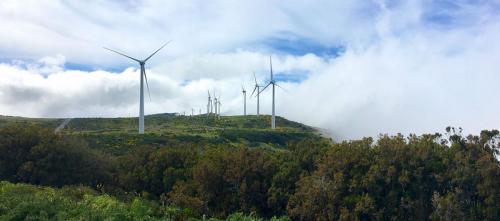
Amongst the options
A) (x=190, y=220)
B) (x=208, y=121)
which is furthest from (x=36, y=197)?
(x=208, y=121)

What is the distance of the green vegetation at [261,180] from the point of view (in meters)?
29.8

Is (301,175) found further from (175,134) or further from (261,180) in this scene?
(175,134)

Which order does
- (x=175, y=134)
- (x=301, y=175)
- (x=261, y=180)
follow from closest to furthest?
(x=301, y=175)
(x=261, y=180)
(x=175, y=134)

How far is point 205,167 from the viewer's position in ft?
130

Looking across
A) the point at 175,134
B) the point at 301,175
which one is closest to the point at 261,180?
the point at 301,175

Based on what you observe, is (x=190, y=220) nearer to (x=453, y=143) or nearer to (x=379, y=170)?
(x=379, y=170)

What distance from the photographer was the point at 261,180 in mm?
39469

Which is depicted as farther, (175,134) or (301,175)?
(175,134)

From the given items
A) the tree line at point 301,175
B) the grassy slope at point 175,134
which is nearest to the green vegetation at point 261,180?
the tree line at point 301,175

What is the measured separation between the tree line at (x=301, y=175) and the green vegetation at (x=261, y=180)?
0.07m

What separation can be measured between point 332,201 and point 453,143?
906 cm

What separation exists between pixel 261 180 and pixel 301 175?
3.48 m

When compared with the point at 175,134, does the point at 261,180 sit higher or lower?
lower

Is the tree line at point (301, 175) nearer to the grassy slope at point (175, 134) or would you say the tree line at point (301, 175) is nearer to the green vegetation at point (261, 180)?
the green vegetation at point (261, 180)
